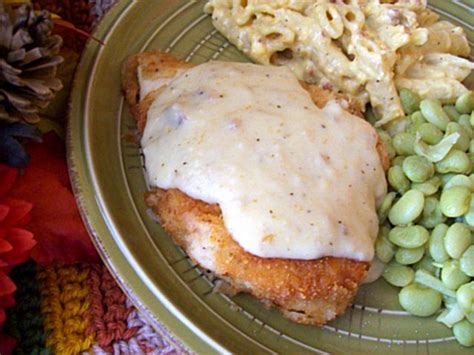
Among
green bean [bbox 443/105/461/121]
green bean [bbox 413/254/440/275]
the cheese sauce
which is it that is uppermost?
the cheese sauce

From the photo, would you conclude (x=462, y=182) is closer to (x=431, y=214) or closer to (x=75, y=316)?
(x=431, y=214)

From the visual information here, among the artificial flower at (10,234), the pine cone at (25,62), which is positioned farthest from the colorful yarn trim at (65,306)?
the pine cone at (25,62)

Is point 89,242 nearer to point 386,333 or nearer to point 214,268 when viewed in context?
point 214,268

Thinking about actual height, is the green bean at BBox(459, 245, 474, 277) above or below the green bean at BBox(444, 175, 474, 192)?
below

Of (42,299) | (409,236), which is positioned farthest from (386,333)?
(42,299)

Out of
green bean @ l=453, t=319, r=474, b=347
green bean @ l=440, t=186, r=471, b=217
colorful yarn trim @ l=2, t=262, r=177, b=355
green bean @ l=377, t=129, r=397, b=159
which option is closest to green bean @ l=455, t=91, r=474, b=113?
green bean @ l=377, t=129, r=397, b=159

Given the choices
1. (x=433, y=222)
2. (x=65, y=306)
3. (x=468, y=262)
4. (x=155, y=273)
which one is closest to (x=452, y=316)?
(x=468, y=262)

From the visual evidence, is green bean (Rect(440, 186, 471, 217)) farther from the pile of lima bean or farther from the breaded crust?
the breaded crust

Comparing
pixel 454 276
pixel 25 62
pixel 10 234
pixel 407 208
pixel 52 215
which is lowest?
pixel 454 276
